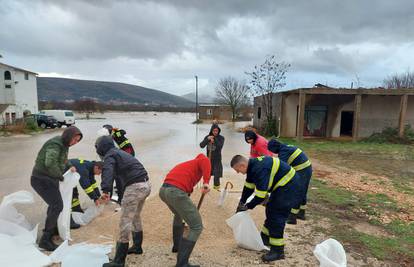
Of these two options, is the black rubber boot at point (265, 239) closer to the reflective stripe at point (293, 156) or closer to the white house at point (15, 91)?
the reflective stripe at point (293, 156)

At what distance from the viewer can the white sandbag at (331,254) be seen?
9.22ft

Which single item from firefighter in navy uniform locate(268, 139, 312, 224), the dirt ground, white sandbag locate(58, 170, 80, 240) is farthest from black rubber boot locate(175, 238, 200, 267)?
firefighter in navy uniform locate(268, 139, 312, 224)

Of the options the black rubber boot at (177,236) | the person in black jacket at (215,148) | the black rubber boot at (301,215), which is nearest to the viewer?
the black rubber boot at (177,236)

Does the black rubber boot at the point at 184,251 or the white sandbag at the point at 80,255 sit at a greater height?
the black rubber boot at the point at 184,251

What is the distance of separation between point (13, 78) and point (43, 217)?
90.4 feet

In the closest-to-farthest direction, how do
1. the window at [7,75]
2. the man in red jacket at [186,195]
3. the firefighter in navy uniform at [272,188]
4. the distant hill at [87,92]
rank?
1. the man in red jacket at [186,195]
2. the firefighter in navy uniform at [272,188]
3. the window at [7,75]
4. the distant hill at [87,92]

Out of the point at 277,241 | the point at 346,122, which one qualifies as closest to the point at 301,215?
the point at 277,241

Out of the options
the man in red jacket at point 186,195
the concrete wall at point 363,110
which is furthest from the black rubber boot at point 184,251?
the concrete wall at point 363,110

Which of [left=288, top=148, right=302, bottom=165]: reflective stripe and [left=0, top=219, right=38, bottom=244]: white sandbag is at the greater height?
[left=288, top=148, right=302, bottom=165]: reflective stripe

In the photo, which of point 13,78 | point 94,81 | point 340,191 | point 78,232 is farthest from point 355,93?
point 94,81

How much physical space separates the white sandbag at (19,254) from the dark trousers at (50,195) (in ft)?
1.05

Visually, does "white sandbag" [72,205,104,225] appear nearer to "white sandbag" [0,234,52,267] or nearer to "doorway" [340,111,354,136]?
"white sandbag" [0,234,52,267]

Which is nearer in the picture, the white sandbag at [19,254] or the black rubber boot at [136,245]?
the white sandbag at [19,254]

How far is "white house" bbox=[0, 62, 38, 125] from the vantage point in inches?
1023
